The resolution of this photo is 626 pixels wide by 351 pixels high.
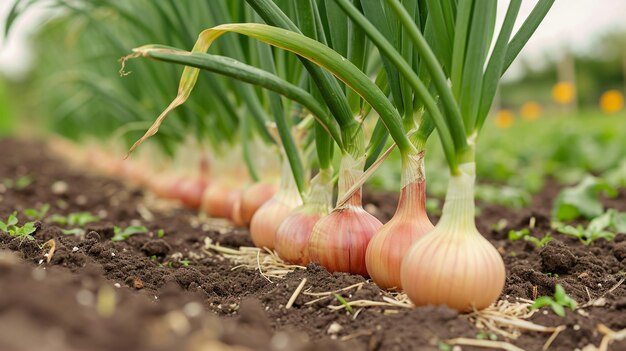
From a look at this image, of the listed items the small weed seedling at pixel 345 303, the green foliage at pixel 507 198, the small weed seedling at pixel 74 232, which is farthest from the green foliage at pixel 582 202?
the small weed seedling at pixel 74 232

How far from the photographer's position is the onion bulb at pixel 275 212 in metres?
2.21

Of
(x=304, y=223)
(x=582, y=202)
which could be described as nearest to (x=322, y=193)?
(x=304, y=223)

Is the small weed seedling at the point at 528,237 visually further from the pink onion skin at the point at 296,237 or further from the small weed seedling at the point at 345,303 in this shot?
the small weed seedling at the point at 345,303

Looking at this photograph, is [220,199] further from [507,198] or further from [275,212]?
[507,198]

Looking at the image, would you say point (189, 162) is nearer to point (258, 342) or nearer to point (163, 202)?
point (163, 202)

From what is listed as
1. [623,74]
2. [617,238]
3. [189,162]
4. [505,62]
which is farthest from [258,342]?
[623,74]

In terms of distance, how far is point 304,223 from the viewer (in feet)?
6.40

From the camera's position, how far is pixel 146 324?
901mm

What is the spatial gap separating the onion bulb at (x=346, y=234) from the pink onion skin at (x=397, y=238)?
0.34 feet

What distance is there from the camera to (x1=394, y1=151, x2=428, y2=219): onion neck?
5.27 ft

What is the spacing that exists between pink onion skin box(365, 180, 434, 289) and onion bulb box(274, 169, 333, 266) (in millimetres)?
335

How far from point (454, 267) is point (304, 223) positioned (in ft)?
2.20

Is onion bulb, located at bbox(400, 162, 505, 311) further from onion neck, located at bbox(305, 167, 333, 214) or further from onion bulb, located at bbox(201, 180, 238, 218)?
onion bulb, located at bbox(201, 180, 238, 218)

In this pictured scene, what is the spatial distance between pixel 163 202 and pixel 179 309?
3.23 m
